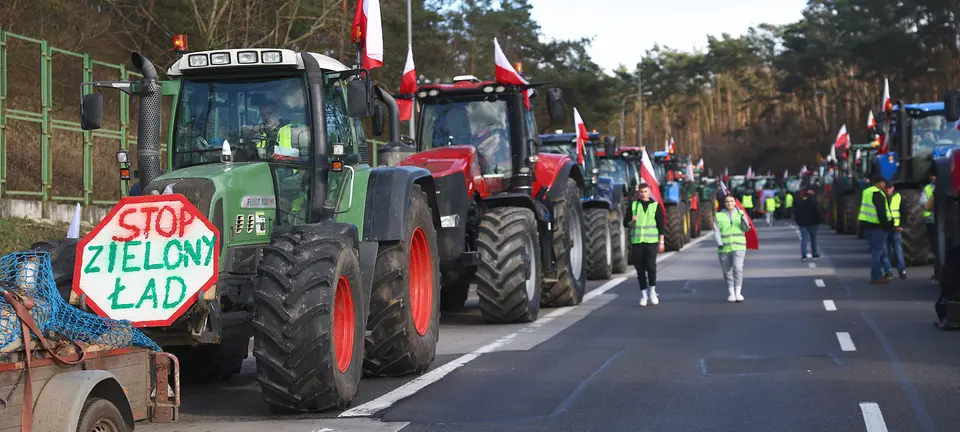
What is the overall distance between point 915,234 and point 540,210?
1167cm

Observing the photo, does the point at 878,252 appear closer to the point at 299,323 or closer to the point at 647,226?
the point at 647,226

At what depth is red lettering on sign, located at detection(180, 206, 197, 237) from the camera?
924 cm

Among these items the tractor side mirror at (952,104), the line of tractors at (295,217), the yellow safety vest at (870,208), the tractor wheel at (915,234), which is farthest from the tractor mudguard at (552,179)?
the tractor wheel at (915,234)

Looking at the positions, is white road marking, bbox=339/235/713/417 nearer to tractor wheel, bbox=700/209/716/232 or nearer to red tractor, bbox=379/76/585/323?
red tractor, bbox=379/76/585/323

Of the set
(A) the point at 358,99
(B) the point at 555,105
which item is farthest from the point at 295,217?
(B) the point at 555,105

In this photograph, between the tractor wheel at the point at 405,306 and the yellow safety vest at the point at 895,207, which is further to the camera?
the yellow safety vest at the point at 895,207

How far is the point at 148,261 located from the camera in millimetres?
9125

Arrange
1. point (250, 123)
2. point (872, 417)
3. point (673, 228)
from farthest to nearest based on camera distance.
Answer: point (673, 228) → point (250, 123) → point (872, 417)

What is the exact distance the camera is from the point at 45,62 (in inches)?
784

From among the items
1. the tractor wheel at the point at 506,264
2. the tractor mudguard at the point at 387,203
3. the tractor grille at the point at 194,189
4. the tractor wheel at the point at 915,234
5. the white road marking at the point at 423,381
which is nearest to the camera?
the tractor grille at the point at 194,189

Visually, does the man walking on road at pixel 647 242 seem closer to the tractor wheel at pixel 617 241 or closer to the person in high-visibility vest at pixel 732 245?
the person in high-visibility vest at pixel 732 245

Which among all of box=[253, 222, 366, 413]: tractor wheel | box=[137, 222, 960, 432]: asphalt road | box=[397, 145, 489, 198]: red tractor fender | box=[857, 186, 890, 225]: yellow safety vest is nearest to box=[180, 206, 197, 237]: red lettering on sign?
box=[253, 222, 366, 413]: tractor wheel

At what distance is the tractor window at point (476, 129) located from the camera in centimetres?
1791

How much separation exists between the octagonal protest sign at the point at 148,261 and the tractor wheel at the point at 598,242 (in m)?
15.6
